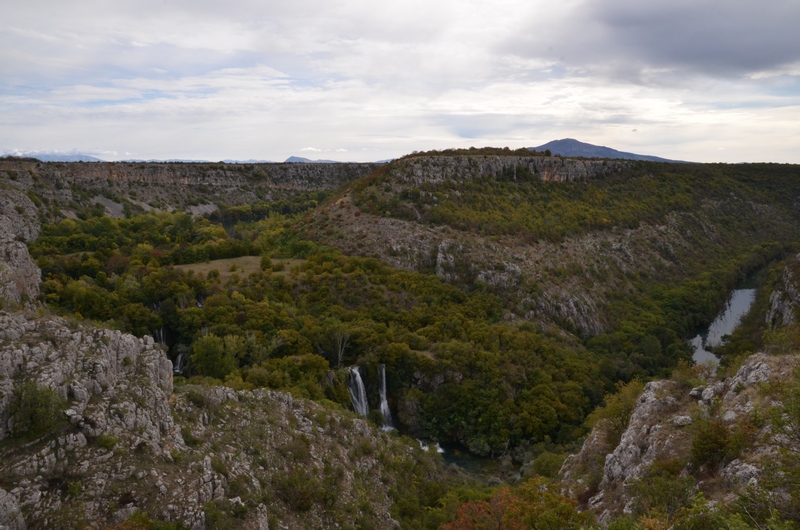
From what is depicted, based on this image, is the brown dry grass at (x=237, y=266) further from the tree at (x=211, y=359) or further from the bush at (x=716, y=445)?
A: the bush at (x=716, y=445)

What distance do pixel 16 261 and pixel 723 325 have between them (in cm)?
9064

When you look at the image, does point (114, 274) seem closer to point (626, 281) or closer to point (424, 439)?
point (424, 439)

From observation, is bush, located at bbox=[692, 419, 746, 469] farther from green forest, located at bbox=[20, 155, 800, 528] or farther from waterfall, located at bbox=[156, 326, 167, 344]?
waterfall, located at bbox=[156, 326, 167, 344]

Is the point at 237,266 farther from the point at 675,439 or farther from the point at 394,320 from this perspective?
the point at 675,439

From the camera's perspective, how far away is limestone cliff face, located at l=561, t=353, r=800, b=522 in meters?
18.3

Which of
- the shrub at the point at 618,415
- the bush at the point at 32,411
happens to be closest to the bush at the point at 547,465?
the shrub at the point at 618,415

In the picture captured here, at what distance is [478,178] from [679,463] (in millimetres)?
69351

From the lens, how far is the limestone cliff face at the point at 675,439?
60.0 ft

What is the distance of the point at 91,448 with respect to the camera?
17.8m

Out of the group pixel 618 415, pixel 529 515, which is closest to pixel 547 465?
pixel 618 415

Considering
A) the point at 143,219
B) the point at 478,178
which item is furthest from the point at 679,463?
the point at 143,219

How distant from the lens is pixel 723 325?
79.7 metres

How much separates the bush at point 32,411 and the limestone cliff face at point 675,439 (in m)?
20.3

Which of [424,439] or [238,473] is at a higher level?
[238,473]
